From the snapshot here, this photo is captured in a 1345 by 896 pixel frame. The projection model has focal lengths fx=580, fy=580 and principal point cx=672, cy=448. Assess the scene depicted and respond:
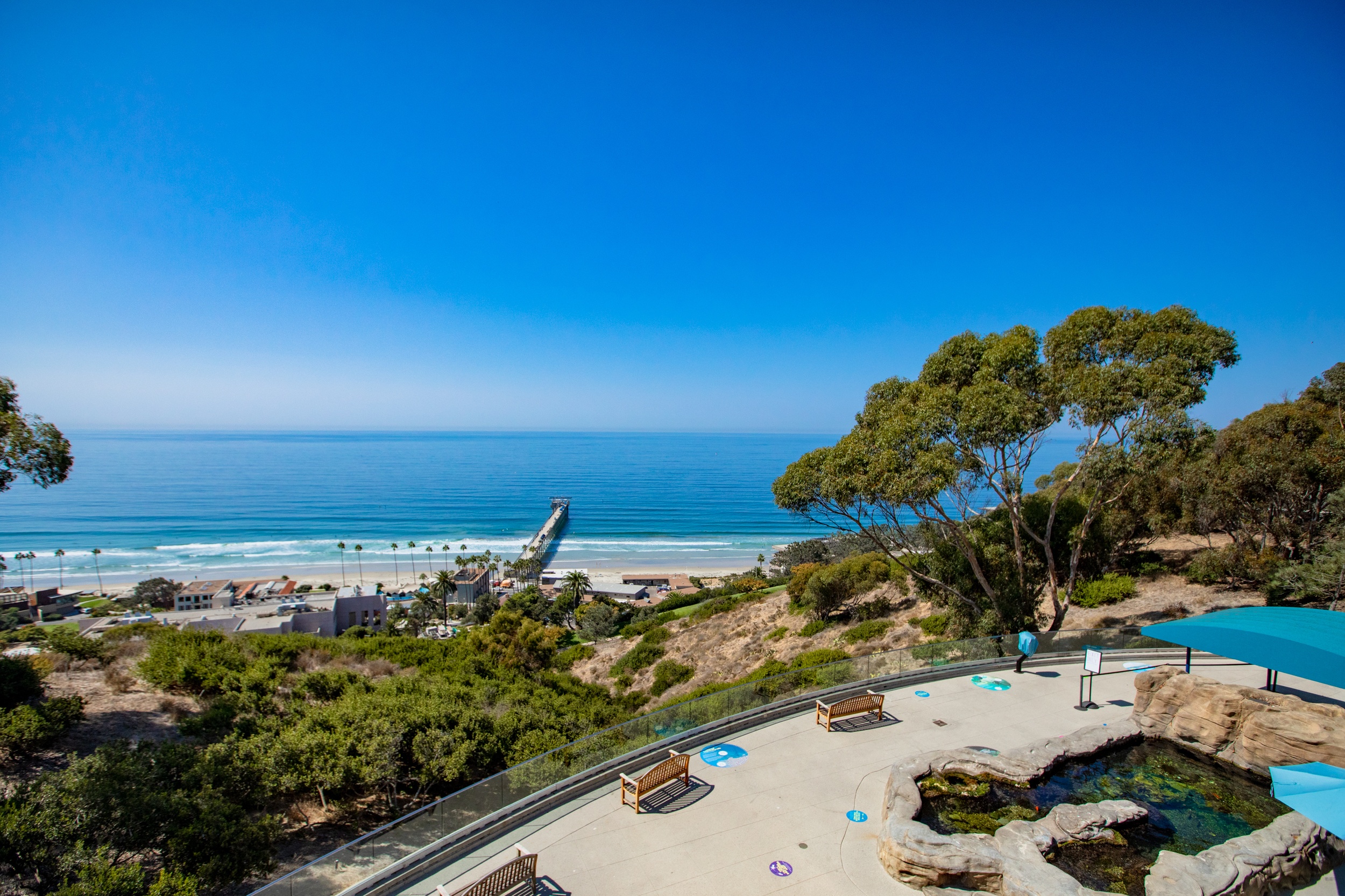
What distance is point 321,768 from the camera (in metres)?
10.0

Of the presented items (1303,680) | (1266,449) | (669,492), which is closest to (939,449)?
(1303,680)

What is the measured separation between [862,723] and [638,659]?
18.8 m

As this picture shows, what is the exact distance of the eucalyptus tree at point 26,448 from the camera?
31.4ft

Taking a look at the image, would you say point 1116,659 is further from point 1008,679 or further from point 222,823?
point 222,823

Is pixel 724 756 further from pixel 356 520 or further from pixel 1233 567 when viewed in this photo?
pixel 356 520

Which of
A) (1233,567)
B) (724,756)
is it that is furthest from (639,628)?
(1233,567)

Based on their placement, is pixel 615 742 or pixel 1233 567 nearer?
pixel 615 742

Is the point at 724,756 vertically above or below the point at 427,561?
above

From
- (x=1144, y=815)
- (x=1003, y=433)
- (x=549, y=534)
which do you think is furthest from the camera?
(x=549, y=534)

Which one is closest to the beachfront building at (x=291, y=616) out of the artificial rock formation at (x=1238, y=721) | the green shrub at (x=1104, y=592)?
the green shrub at (x=1104, y=592)

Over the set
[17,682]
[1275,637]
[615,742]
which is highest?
[1275,637]

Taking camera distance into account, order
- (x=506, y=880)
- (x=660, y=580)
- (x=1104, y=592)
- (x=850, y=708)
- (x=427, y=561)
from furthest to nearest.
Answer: (x=427, y=561) < (x=660, y=580) < (x=1104, y=592) < (x=850, y=708) < (x=506, y=880)

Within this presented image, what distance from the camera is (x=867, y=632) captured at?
2278 centimetres

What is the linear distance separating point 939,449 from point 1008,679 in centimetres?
529
